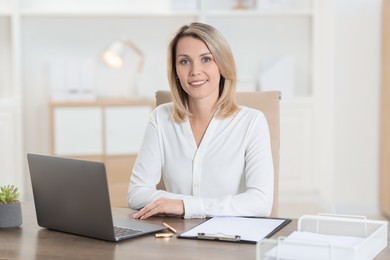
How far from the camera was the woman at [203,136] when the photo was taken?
241 centimetres

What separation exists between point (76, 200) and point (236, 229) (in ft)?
1.34

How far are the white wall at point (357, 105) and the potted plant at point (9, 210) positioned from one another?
3.22 meters

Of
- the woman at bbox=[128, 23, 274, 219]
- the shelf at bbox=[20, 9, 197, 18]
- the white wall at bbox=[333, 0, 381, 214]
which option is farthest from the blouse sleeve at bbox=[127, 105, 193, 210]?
the shelf at bbox=[20, 9, 197, 18]

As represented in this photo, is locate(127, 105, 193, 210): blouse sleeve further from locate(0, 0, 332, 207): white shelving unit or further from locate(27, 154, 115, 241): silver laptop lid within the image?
locate(0, 0, 332, 207): white shelving unit

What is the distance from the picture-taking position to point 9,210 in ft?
6.53

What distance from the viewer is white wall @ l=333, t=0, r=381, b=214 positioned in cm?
486

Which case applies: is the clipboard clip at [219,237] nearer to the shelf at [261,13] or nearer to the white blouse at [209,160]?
the white blouse at [209,160]

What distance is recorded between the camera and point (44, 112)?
18.2 ft

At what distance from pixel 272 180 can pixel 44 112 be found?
11.4 feet

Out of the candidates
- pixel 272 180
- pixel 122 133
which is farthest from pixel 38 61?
pixel 272 180

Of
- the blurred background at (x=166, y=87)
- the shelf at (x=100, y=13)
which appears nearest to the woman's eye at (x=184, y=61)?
the blurred background at (x=166, y=87)

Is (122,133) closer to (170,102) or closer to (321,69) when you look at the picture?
(321,69)

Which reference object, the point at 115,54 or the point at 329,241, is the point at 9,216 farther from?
the point at 115,54

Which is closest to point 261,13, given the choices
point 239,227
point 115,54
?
point 115,54
